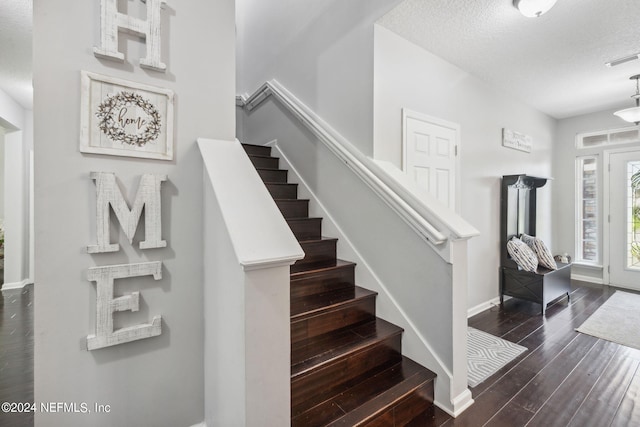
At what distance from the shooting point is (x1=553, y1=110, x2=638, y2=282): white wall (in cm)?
447

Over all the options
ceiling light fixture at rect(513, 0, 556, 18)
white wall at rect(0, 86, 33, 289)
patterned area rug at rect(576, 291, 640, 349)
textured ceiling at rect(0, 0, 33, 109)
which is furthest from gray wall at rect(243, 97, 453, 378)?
white wall at rect(0, 86, 33, 289)

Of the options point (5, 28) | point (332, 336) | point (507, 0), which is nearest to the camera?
point (332, 336)

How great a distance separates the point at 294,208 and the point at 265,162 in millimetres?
820

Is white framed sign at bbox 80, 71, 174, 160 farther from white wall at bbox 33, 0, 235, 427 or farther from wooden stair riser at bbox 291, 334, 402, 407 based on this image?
wooden stair riser at bbox 291, 334, 402, 407

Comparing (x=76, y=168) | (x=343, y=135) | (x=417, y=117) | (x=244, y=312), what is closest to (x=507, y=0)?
(x=417, y=117)

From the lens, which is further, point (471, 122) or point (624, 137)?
point (624, 137)

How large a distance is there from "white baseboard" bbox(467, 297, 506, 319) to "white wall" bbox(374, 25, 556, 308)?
0.15 ft

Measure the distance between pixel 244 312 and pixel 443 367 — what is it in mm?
1345

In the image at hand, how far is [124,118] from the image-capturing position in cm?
130

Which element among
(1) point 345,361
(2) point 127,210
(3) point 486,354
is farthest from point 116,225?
(3) point 486,354

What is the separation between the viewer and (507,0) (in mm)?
2006

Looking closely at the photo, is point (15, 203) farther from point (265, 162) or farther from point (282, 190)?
point (282, 190)

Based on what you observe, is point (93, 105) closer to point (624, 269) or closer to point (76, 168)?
point (76, 168)

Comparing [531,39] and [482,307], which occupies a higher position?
[531,39]
